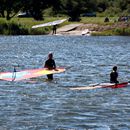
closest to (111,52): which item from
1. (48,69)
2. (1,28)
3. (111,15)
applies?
(48,69)

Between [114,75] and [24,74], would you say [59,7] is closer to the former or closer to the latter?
[24,74]

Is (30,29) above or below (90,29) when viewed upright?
above

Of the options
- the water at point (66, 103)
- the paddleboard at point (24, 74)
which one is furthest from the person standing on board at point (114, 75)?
the paddleboard at point (24, 74)

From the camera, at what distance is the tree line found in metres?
113

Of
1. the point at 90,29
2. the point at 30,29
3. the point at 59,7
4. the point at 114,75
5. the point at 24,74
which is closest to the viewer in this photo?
the point at 114,75

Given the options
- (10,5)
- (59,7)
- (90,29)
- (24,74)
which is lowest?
(90,29)

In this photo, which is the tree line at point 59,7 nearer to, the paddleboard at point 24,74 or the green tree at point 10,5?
the green tree at point 10,5

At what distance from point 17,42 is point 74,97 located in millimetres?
51790

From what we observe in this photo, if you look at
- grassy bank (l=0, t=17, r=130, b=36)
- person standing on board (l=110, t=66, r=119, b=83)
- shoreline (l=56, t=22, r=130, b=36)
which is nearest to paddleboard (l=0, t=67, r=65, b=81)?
person standing on board (l=110, t=66, r=119, b=83)

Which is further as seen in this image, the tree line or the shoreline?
the tree line

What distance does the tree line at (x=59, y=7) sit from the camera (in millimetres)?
112800

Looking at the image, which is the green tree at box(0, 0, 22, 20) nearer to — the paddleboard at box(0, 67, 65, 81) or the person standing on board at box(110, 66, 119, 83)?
the paddleboard at box(0, 67, 65, 81)

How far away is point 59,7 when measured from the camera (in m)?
121

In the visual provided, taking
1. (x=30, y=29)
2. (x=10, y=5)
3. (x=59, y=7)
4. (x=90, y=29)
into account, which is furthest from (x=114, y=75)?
(x=59, y=7)
